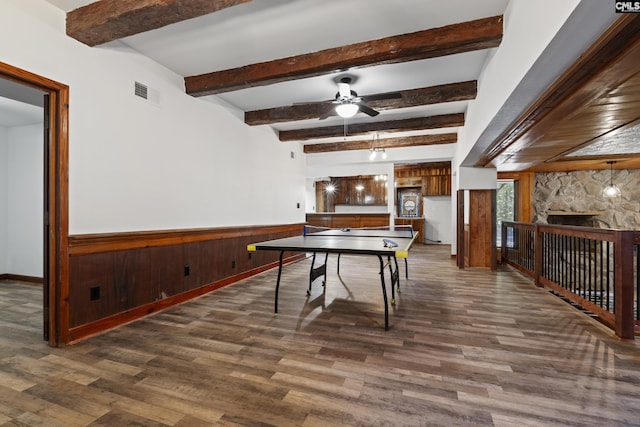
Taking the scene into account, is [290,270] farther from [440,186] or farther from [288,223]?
[440,186]

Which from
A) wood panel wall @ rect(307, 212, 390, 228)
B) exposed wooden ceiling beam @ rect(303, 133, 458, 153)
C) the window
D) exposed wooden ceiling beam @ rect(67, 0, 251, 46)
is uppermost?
exposed wooden ceiling beam @ rect(303, 133, 458, 153)

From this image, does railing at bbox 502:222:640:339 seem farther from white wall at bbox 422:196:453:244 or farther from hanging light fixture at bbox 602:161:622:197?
white wall at bbox 422:196:453:244

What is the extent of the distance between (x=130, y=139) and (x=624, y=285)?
4.65 m

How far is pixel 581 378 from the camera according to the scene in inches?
71.3

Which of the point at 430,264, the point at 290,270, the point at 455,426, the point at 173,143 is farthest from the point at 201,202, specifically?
the point at 430,264

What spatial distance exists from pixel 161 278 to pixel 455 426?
2.98 metres

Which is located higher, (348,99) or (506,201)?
(348,99)

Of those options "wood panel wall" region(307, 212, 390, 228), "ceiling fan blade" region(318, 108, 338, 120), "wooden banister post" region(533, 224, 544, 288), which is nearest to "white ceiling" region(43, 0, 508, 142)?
"ceiling fan blade" region(318, 108, 338, 120)

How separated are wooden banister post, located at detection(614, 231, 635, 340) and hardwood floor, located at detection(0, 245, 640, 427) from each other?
115 millimetres

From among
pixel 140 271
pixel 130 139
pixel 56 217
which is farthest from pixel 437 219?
pixel 56 217

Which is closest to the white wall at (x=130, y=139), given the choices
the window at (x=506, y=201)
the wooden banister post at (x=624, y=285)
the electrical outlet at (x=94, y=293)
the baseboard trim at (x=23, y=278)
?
the electrical outlet at (x=94, y=293)

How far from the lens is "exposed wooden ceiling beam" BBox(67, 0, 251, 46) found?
198 cm

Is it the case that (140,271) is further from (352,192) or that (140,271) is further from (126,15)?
(352,192)

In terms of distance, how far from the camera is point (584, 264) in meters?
3.32
